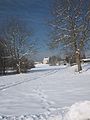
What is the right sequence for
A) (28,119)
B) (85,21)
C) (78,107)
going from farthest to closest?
(85,21) → (28,119) → (78,107)

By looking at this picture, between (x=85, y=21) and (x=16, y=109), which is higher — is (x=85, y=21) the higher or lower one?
the higher one

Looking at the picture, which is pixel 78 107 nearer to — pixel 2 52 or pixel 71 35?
pixel 71 35

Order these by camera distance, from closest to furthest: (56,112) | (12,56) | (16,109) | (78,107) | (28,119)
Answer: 1. (78,107)
2. (28,119)
3. (56,112)
4. (16,109)
5. (12,56)

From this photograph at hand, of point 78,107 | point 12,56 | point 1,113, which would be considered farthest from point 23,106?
point 12,56

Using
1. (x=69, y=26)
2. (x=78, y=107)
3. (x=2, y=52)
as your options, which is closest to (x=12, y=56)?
(x=2, y=52)

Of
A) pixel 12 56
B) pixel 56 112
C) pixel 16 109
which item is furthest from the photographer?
pixel 12 56

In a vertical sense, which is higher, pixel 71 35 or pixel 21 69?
pixel 71 35

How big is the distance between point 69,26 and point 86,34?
7.52ft

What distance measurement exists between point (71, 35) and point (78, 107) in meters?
27.6

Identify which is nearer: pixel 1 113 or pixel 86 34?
pixel 1 113

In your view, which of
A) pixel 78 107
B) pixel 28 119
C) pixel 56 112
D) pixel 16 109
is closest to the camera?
pixel 78 107

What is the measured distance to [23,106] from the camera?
10.1m

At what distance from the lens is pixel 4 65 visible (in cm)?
5344

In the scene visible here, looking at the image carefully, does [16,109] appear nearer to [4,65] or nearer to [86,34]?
[86,34]
